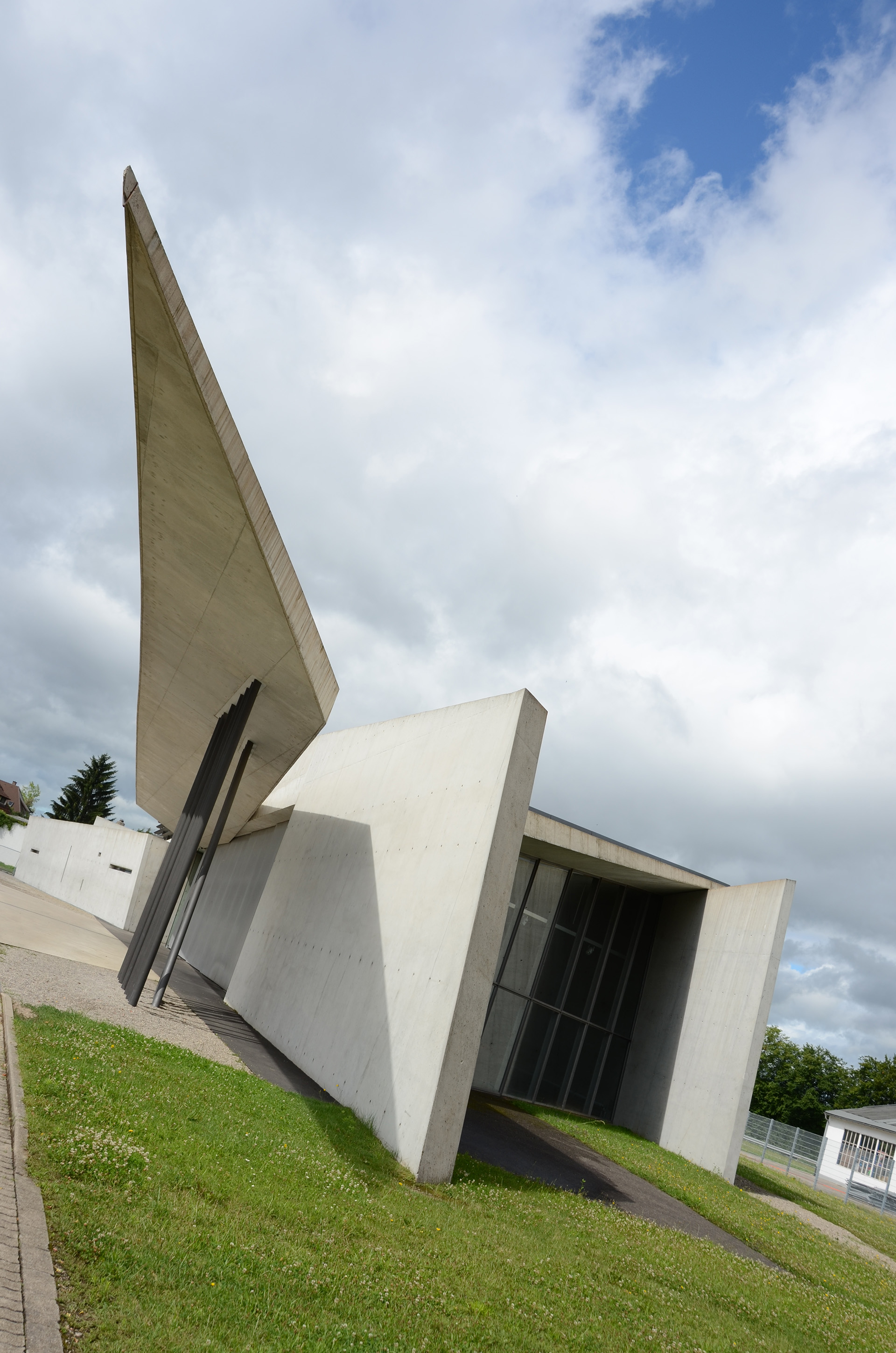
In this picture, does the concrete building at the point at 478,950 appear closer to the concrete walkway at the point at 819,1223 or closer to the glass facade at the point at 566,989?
the glass facade at the point at 566,989

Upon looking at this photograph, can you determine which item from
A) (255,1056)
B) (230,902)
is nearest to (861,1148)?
(230,902)

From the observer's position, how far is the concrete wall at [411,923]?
27.4 ft

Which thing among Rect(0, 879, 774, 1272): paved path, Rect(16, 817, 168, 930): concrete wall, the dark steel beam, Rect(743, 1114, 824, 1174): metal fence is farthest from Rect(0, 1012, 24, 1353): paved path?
Rect(743, 1114, 824, 1174): metal fence

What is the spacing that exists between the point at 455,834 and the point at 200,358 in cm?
575

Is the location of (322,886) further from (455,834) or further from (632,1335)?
(632,1335)

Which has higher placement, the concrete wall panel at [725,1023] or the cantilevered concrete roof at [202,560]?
the cantilevered concrete roof at [202,560]

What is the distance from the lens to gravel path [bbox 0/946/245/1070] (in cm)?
1042

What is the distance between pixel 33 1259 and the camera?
371 centimetres

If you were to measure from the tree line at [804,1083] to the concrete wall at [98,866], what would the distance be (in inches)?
1777

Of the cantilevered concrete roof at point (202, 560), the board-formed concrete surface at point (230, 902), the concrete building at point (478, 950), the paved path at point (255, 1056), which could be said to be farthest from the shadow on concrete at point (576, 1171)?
the board-formed concrete surface at point (230, 902)

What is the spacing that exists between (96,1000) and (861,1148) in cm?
3015

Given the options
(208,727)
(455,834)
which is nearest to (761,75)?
(455,834)

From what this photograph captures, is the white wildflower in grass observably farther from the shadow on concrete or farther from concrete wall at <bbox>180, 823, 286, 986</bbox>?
concrete wall at <bbox>180, 823, 286, 986</bbox>

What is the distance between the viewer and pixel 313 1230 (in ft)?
17.4
